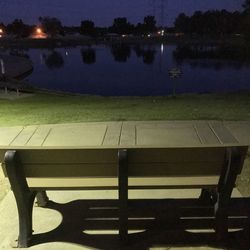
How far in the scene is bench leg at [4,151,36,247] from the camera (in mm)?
3708

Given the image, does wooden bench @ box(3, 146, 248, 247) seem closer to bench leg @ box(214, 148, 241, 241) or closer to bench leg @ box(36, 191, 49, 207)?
bench leg @ box(214, 148, 241, 241)

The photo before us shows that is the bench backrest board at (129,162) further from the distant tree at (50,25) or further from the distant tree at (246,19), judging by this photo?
the distant tree at (50,25)

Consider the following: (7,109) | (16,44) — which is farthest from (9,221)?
(16,44)

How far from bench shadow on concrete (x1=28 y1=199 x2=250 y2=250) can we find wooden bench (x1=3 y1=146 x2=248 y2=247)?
140 mm

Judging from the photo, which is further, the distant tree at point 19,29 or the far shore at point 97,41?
the distant tree at point 19,29

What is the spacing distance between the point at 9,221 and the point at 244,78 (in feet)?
140

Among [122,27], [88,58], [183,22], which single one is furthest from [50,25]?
[88,58]

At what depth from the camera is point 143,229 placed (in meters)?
4.25

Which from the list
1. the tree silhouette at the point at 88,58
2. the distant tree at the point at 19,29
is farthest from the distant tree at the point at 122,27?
the tree silhouette at the point at 88,58

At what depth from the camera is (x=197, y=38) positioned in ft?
546

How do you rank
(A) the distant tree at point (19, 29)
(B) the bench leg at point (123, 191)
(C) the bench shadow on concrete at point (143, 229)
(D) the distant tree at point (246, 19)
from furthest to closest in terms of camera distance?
(A) the distant tree at point (19, 29), (D) the distant tree at point (246, 19), (C) the bench shadow on concrete at point (143, 229), (B) the bench leg at point (123, 191)

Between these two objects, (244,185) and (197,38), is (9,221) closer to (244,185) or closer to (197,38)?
(244,185)

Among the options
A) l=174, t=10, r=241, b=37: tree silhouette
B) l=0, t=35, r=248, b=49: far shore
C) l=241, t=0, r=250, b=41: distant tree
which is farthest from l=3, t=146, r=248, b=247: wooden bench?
l=0, t=35, r=248, b=49: far shore

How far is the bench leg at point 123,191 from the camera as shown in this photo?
3648mm
